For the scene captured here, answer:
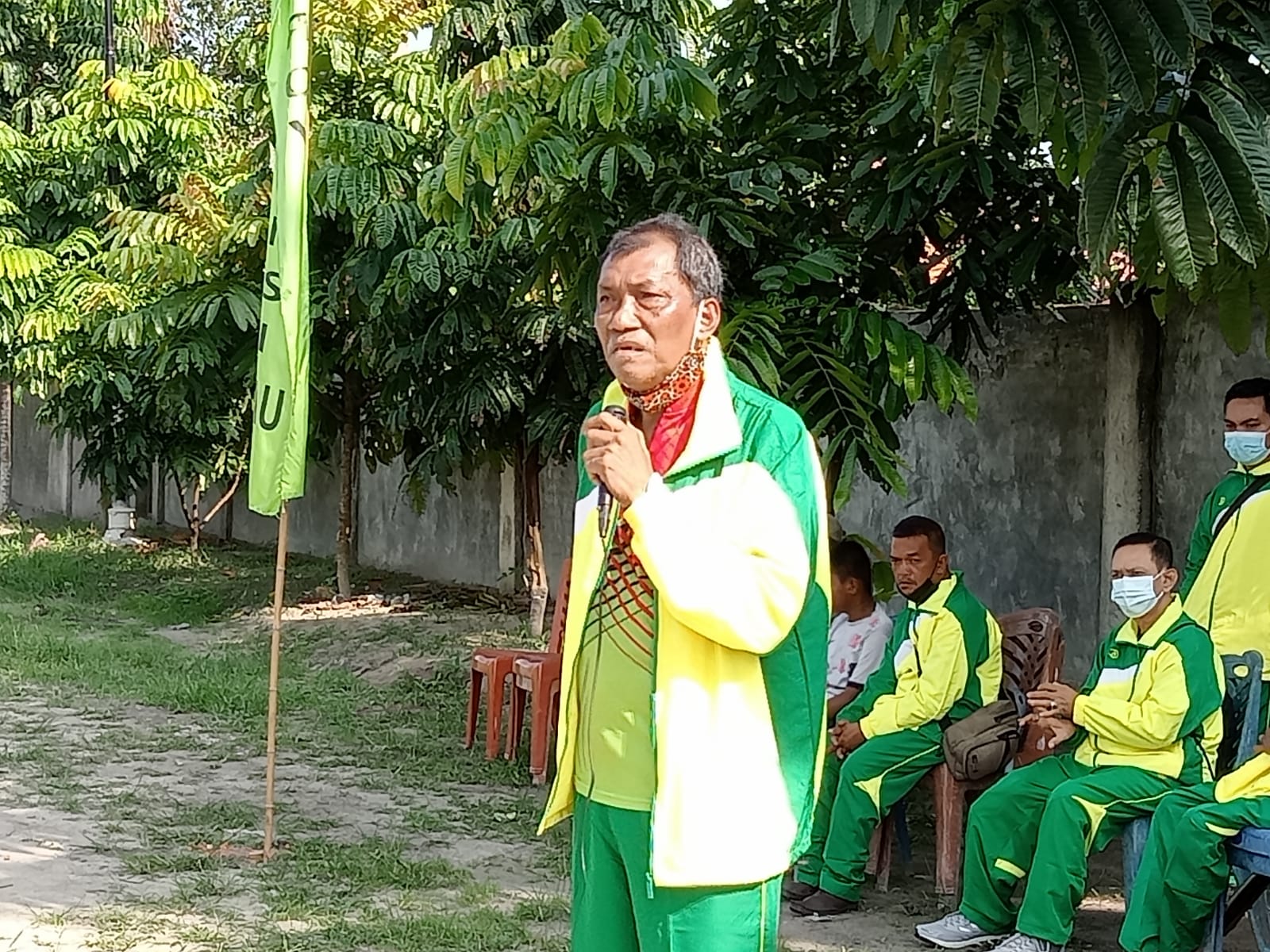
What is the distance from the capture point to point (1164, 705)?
438 cm

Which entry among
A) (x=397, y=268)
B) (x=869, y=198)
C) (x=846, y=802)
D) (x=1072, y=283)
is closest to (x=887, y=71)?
(x=869, y=198)

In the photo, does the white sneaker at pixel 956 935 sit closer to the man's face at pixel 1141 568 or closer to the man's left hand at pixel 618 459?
the man's face at pixel 1141 568

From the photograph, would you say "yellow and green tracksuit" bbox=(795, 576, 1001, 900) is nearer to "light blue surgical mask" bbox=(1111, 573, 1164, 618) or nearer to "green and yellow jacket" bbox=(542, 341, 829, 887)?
"light blue surgical mask" bbox=(1111, 573, 1164, 618)

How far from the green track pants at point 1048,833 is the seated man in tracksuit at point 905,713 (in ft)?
1.65

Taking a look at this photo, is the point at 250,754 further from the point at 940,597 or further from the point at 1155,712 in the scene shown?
the point at 1155,712

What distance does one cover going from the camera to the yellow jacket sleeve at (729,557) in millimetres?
2297

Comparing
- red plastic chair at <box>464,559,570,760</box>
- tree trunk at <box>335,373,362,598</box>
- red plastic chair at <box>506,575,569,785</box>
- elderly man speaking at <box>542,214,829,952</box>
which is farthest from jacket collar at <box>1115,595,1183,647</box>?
tree trunk at <box>335,373,362,598</box>

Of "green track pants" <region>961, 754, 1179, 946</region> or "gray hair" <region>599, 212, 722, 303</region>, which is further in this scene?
"green track pants" <region>961, 754, 1179, 946</region>

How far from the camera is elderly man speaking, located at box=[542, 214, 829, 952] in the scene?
92.6 inches

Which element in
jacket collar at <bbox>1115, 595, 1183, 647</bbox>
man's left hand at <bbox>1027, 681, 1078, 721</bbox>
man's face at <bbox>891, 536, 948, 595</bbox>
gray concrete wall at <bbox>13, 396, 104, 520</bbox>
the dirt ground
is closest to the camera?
jacket collar at <bbox>1115, 595, 1183, 647</bbox>

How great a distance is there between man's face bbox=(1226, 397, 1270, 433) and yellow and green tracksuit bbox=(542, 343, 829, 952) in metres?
2.97

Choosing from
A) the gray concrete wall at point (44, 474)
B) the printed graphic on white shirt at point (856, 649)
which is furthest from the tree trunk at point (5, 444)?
the printed graphic on white shirt at point (856, 649)

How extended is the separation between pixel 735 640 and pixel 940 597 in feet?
10.1

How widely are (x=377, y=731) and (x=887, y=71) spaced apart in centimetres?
460
